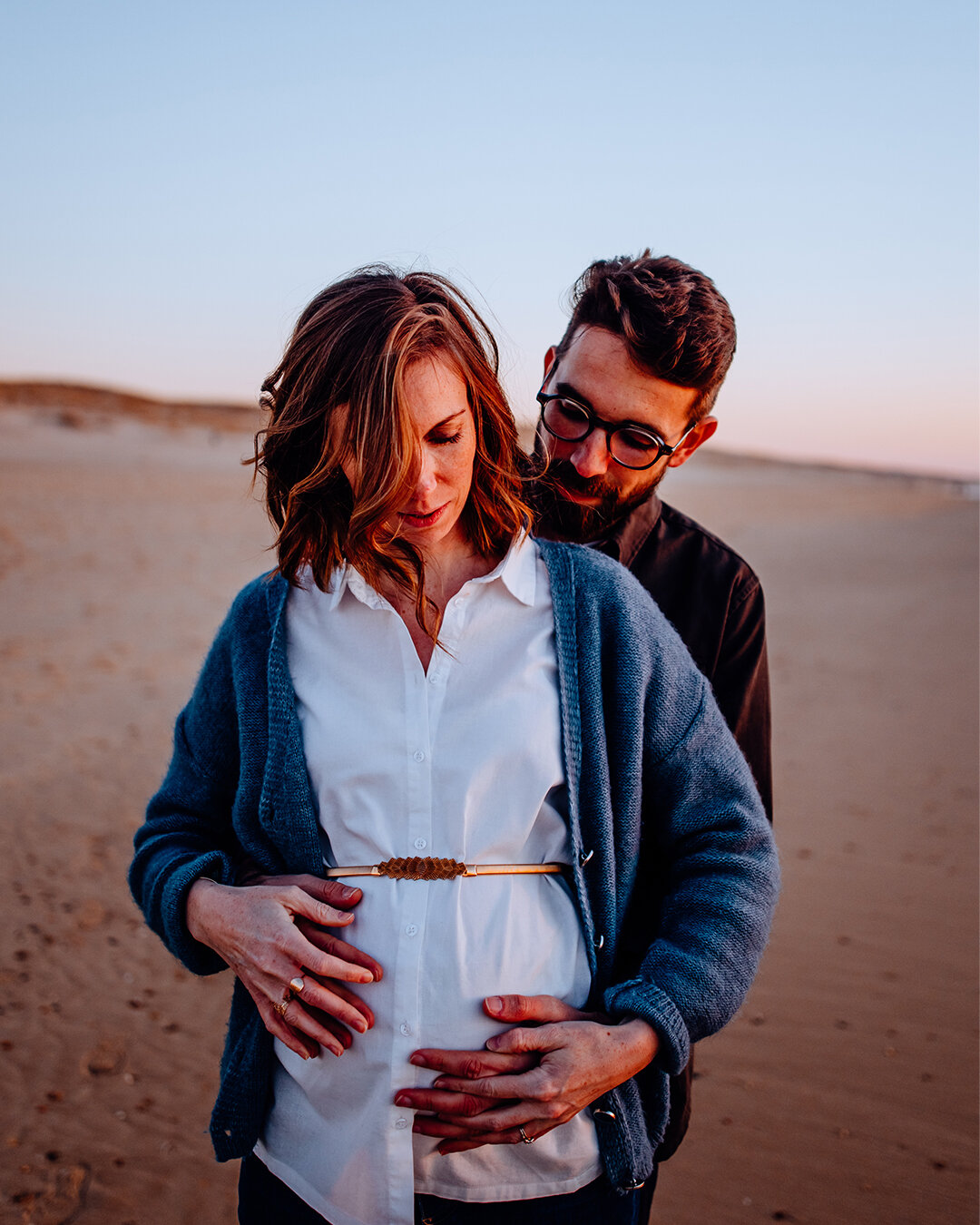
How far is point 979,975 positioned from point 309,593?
4270 millimetres

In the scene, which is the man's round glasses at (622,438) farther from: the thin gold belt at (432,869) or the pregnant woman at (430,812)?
the thin gold belt at (432,869)

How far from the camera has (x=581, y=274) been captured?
2.24m

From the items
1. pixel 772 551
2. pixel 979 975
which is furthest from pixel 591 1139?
pixel 772 551

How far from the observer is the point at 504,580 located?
56.9 inches

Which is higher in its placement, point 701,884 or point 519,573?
point 519,573

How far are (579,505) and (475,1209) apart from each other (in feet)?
4.10

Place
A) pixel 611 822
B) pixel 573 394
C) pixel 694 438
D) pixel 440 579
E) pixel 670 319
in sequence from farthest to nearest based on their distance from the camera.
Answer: pixel 694 438 < pixel 573 394 < pixel 670 319 < pixel 440 579 < pixel 611 822

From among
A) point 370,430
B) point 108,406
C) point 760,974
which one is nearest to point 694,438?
point 370,430

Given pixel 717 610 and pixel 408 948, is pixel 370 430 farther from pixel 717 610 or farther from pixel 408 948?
pixel 717 610

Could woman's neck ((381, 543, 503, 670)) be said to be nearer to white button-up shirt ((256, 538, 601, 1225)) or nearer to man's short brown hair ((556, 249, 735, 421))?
white button-up shirt ((256, 538, 601, 1225))

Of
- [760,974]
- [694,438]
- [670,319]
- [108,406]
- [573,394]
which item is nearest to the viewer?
[670,319]

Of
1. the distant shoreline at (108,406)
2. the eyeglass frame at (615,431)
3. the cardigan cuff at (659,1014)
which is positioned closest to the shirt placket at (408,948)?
the cardigan cuff at (659,1014)

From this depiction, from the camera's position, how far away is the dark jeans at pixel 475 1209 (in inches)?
53.9

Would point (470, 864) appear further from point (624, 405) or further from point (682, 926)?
point (624, 405)
